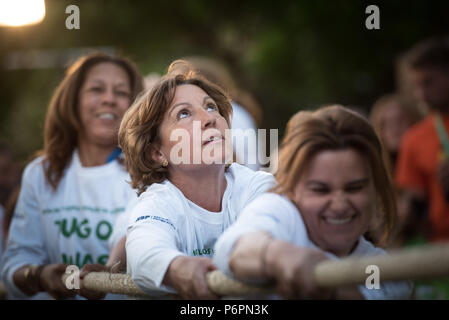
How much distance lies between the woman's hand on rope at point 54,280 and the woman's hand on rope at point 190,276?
100 centimetres

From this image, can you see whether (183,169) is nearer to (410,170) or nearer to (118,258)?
(118,258)

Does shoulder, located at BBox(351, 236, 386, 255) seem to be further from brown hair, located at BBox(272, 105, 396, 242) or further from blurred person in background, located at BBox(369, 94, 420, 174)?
blurred person in background, located at BBox(369, 94, 420, 174)

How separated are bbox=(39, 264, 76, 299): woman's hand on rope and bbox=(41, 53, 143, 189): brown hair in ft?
1.64

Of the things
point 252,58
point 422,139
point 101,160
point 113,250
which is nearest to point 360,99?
point 252,58

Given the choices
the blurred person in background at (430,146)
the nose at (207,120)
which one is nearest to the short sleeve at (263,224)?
the nose at (207,120)

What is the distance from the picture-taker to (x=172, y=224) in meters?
2.02

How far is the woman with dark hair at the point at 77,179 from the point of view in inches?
118

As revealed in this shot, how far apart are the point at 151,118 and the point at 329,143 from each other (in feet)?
2.12

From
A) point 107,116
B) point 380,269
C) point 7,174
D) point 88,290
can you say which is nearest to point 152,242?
point 88,290

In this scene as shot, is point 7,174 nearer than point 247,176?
No

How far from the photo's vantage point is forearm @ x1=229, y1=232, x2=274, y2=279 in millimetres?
1553

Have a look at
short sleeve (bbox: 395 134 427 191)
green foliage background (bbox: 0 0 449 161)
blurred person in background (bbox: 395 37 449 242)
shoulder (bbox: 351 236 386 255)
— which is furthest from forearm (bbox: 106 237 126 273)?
green foliage background (bbox: 0 0 449 161)
